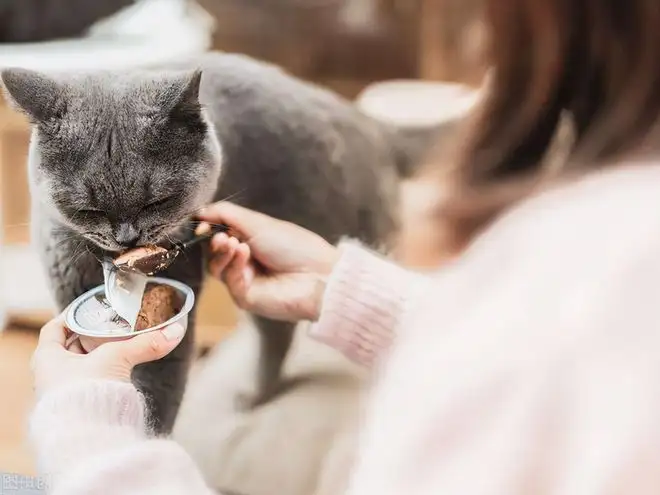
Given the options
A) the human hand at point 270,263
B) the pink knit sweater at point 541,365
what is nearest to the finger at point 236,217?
the human hand at point 270,263

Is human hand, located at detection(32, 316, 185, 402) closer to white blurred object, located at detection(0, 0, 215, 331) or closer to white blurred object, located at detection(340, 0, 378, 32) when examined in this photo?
white blurred object, located at detection(0, 0, 215, 331)

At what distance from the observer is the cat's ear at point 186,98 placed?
0.52 m

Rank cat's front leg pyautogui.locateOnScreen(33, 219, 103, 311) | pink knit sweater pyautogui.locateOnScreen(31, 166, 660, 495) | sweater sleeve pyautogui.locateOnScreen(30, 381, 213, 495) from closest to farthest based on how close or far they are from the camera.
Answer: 1. pink knit sweater pyautogui.locateOnScreen(31, 166, 660, 495)
2. sweater sleeve pyautogui.locateOnScreen(30, 381, 213, 495)
3. cat's front leg pyautogui.locateOnScreen(33, 219, 103, 311)

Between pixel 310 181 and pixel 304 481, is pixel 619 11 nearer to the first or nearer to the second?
pixel 310 181

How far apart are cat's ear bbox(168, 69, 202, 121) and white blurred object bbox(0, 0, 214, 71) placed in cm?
3

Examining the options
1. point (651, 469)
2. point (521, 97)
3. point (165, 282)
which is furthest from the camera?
point (165, 282)

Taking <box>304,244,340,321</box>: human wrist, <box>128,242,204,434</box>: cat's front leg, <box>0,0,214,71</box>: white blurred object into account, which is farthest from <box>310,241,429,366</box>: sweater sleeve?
<box>0,0,214,71</box>: white blurred object

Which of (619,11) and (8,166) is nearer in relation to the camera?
(619,11)

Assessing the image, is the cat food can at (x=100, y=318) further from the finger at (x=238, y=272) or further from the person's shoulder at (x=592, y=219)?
the person's shoulder at (x=592, y=219)

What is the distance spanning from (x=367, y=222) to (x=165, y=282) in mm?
172

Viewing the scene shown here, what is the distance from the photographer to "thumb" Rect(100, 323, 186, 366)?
1.64 ft

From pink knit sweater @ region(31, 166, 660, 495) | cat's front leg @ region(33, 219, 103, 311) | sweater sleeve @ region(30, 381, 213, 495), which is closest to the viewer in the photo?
pink knit sweater @ region(31, 166, 660, 495)

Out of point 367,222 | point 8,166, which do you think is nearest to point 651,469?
point 367,222

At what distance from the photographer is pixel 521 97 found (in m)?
0.43
